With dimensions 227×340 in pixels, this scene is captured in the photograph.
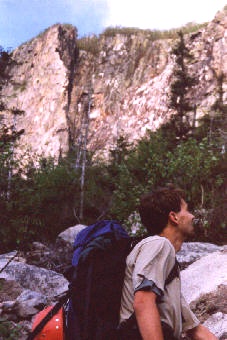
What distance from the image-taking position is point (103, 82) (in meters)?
69.0

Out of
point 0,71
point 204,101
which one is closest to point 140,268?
point 0,71

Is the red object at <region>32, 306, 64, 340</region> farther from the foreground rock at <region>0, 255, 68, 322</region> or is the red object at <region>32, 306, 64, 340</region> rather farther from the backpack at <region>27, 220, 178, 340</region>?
the foreground rock at <region>0, 255, 68, 322</region>

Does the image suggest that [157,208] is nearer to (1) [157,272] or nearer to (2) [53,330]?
(1) [157,272]

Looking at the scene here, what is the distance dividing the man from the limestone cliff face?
48.6 meters

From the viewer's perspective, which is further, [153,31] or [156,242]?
[153,31]

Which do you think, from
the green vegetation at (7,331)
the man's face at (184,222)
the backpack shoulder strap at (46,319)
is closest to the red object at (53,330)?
the backpack shoulder strap at (46,319)

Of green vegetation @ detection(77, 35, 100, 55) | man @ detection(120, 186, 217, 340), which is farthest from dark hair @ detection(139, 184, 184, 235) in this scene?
green vegetation @ detection(77, 35, 100, 55)

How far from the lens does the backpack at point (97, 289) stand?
1915mm

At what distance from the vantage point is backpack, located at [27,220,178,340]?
6.28 feet

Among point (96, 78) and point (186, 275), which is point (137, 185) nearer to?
point (186, 275)

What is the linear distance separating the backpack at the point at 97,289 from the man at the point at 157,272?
0.05 metres

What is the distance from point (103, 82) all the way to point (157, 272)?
68614 millimetres

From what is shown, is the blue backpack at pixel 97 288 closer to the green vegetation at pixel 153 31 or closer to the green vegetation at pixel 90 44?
the green vegetation at pixel 153 31

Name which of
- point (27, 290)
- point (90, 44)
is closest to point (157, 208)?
point (27, 290)
